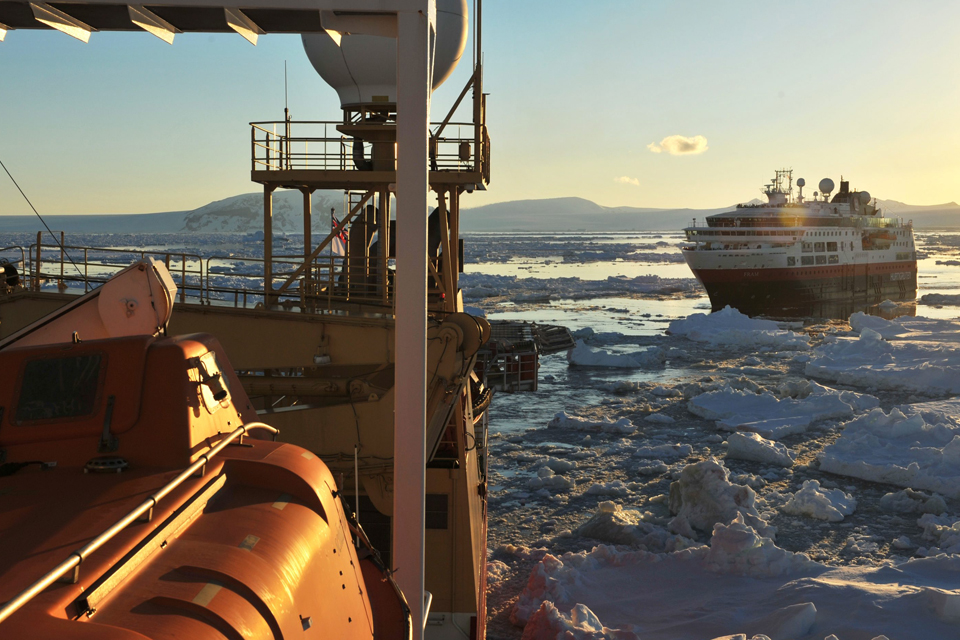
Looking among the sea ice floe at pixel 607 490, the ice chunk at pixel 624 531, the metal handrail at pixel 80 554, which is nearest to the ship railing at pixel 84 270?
the metal handrail at pixel 80 554

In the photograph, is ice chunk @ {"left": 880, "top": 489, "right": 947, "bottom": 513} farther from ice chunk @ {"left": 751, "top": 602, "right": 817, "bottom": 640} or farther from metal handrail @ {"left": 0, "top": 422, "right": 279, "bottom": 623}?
metal handrail @ {"left": 0, "top": 422, "right": 279, "bottom": 623}

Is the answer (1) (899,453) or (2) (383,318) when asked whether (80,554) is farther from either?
(1) (899,453)

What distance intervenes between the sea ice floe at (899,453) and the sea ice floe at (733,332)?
17.3 m

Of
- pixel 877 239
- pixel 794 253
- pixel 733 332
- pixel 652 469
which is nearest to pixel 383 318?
pixel 652 469

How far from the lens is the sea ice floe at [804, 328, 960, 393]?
83.8ft

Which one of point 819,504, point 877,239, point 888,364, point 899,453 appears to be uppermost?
point 877,239

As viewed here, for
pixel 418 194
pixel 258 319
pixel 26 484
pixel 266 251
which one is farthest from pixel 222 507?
pixel 266 251

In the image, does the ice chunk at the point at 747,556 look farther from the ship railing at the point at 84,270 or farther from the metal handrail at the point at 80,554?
the metal handrail at the point at 80,554

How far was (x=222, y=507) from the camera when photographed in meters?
3.79

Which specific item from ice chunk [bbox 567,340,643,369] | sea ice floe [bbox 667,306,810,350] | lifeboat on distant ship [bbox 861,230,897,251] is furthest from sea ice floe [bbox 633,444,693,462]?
lifeboat on distant ship [bbox 861,230,897,251]

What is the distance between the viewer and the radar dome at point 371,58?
12.1m

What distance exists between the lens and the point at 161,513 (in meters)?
3.29

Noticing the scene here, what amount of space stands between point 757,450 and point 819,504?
3415mm

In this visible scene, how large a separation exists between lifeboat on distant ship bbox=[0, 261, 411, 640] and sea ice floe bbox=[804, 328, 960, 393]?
83.9 feet
